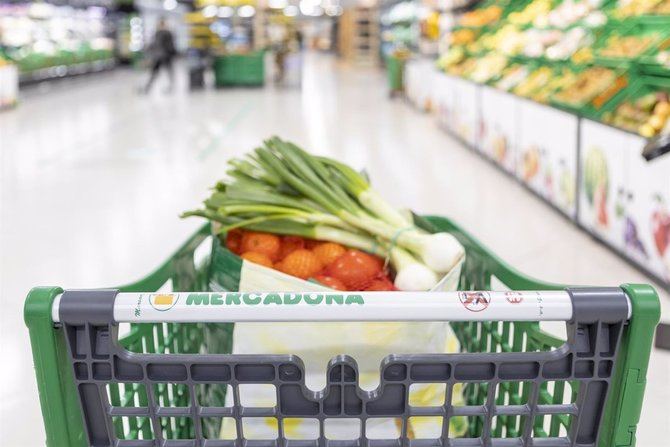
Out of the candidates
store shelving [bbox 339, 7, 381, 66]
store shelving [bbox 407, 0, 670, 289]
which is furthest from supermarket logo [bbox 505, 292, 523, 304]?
store shelving [bbox 339, 7, 381, 66]

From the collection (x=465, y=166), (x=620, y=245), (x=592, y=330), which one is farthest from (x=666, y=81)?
(x=592, y=330)

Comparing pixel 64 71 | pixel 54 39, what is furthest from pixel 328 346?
pixel 54 39

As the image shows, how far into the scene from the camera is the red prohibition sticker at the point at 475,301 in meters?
1.02

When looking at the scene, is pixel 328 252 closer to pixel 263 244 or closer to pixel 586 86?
pixel 263 244

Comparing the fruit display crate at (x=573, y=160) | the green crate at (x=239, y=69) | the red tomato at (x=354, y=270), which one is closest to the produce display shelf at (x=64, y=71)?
the green crate at (x=239, y=69)

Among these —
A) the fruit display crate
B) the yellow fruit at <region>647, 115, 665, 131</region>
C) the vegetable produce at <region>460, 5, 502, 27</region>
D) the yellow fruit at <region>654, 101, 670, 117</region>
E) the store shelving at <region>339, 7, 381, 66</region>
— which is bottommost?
the store shelving at <region>339, 7, 381, 66</region>

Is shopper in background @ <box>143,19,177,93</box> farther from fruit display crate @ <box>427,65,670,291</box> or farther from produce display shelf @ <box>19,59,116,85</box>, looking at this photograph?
fruit display crate @ <box>427,65,670,291</box>

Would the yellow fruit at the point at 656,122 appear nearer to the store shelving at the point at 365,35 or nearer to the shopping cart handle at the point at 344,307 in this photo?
the shopping cart handle at the point at 344,307

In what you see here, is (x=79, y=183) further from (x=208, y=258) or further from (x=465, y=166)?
(x=208, y=258)

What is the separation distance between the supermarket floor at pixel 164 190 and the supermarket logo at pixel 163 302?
1747 mm

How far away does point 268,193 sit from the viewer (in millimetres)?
1919

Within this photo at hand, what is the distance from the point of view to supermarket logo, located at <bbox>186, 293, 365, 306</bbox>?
1023 mm

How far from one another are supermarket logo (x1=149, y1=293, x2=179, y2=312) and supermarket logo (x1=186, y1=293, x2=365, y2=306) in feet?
0.07

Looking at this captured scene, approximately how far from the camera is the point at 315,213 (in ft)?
6.20
